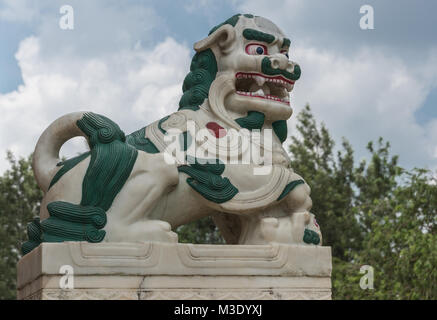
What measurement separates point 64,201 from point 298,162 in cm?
1303

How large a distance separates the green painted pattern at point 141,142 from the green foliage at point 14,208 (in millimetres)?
11842

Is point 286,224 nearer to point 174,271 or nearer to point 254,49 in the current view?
point 174,271

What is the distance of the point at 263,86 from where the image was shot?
6.17m

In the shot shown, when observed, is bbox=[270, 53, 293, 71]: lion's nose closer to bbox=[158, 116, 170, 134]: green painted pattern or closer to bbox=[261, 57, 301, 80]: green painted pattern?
bbox=[261, 57, 301, 80]: green painted pattern

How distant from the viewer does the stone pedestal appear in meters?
5.12

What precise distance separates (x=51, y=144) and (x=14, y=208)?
12084 millimetres

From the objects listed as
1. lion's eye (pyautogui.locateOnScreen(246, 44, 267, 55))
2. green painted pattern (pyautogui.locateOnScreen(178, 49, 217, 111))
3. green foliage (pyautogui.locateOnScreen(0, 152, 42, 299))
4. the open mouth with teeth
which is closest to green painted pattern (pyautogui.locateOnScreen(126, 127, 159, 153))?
green painted pattern (pyautogui.locateOnScreen(178, 49, 217, 111))

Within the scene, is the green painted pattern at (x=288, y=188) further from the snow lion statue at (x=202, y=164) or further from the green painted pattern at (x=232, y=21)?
the green painted pattern at (x=232, y=21)

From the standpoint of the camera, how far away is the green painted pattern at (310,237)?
18.7 feet

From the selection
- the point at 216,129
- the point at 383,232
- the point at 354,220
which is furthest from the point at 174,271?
the point at 354,220

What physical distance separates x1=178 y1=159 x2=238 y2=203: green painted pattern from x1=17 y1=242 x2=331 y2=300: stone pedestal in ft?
1.32

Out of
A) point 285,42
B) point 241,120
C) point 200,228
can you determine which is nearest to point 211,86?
point 241,120

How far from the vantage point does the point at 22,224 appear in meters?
17.5
